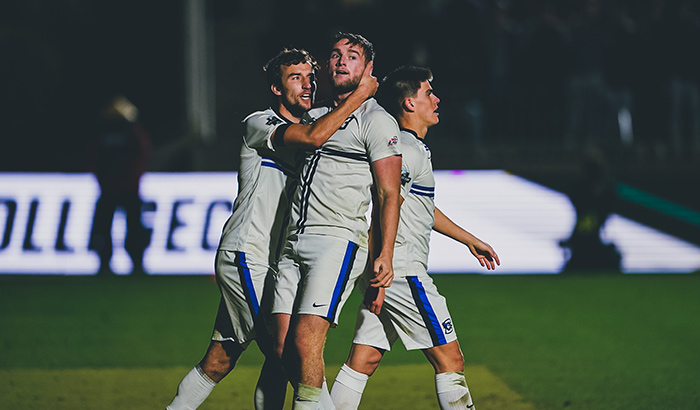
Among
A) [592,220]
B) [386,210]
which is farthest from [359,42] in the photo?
[592,220]

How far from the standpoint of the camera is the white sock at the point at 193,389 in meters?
5.06

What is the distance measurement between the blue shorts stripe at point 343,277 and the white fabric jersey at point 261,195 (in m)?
0.47

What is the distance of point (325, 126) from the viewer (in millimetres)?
4617

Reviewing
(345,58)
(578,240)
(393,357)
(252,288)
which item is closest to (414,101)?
(345,58)

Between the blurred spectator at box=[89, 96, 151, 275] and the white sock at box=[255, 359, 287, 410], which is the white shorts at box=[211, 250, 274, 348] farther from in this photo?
the blurred spectator at box=[89, 96, 151, 275]

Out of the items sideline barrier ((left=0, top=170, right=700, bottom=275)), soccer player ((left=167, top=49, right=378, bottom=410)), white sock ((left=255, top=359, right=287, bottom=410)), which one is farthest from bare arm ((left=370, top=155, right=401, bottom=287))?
sideline barrier ((left=0, top=170, right=700, bottom=275))

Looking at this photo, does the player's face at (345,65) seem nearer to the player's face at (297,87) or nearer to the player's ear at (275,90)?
the player's face at (297,87)

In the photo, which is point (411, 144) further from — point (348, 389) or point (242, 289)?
point (348, 389)

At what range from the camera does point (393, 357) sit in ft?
26.2

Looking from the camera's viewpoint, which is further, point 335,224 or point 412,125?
point 412,125

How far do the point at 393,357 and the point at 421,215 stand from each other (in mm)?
3031

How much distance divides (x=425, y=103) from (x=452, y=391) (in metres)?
1.52

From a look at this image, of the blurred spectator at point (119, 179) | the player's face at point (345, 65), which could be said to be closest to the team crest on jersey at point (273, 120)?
the player's face at point (345, 65)

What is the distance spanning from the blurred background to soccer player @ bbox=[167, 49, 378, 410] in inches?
348
